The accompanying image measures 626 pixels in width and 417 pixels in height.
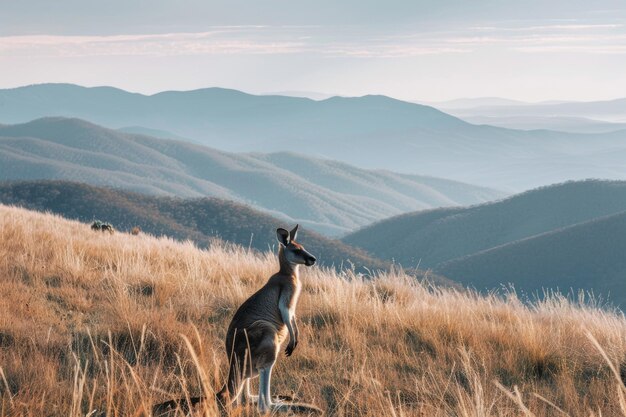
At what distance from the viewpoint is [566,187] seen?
154 meters

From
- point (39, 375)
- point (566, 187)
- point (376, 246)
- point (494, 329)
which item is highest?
point (39, 375)

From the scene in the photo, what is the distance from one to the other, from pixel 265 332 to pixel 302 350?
199 cm

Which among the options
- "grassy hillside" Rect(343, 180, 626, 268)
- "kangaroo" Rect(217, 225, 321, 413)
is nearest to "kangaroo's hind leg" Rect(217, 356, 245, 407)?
"kangaroo" Rect(217, 225, 321, 413)

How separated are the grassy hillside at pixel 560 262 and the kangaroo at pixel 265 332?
98.7 m

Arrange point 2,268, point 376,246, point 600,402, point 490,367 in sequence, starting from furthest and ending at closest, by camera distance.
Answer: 1. point 376,246
2. point 2,268
3. point 490,367
4. point 600,402

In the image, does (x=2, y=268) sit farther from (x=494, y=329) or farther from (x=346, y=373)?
(x=494, y=329)

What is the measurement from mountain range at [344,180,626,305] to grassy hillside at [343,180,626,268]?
175 mm

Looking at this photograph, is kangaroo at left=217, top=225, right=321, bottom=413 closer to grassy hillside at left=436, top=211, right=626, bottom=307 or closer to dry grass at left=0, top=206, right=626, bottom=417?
dry grass at left=0, top=206, right=626, bottom=417

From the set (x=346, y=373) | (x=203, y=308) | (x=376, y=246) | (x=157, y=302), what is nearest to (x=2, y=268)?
(x=157, y=302)

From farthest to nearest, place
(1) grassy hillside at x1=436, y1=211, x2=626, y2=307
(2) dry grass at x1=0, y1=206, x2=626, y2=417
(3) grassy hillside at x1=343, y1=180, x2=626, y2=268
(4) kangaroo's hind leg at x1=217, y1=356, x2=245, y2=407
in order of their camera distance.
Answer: (3) grassy hillside at x1=343, y1=180, x2=626, y2=268 → (1) grassy hillside at x1=436, y1=211, x2=626, y2=307 → (2) dry grass at x1=0, y1=206, x2=626, y2=417 → (4) kangaroo's hind leg at x1=217, y1=356, x2=245, y2=407

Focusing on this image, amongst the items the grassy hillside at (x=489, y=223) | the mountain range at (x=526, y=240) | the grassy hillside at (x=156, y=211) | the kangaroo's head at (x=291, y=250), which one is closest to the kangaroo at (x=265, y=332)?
the kangaroo's head at (x=291, y=250)

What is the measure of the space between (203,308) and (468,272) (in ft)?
336

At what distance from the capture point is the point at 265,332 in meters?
3.95

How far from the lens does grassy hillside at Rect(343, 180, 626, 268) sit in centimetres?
14050
